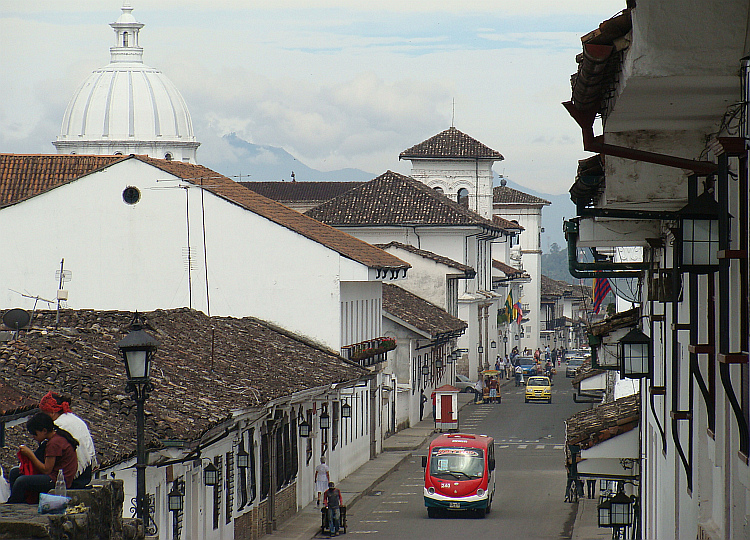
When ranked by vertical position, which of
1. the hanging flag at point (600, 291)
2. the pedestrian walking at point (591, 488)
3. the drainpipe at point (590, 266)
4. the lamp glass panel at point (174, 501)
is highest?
the drainpipe at point (590, 266)

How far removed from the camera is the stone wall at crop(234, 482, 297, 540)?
23.5 meters

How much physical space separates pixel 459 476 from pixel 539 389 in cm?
2761

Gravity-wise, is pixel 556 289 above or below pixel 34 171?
below

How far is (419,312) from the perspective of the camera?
4944 cm

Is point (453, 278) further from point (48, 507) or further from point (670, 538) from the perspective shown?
point (48, 507)

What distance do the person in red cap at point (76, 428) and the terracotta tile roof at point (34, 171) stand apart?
30.8 metres

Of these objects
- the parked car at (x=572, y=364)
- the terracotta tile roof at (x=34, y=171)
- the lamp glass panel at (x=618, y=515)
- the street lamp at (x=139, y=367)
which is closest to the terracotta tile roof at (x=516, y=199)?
the parked car at (x=572, y=364)

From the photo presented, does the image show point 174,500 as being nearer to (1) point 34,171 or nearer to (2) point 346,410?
(2) point 346,410

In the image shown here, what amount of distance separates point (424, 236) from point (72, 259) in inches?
1215

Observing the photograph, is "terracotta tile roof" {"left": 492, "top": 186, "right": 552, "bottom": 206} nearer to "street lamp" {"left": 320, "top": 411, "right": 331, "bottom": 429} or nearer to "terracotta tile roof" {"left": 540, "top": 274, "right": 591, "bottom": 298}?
"terracotta tile roof" {"left": 540, "top": 274, "right": 591, "bottom": 298}

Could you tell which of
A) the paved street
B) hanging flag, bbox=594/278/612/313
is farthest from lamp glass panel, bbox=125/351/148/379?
hanging flag, bbox=594/278/612/313

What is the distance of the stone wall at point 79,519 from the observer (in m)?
7.85

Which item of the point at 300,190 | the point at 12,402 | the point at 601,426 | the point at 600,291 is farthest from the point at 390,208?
the point at 12,402

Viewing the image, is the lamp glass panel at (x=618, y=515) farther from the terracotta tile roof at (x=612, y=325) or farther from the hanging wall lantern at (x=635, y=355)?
the hanging wall lantern at (x=635, y=355)
